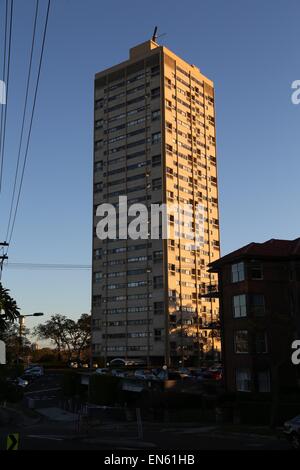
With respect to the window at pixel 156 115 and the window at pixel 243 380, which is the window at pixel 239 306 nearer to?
the window at pixel 243 380

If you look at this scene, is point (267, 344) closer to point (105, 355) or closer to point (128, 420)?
point (128, 420)

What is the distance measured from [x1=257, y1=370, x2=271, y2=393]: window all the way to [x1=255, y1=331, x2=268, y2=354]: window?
2.02 meters

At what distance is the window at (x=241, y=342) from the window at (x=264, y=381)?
2.60m

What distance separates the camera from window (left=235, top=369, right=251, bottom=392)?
171ft

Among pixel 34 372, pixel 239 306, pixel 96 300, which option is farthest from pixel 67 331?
pixel 239 306

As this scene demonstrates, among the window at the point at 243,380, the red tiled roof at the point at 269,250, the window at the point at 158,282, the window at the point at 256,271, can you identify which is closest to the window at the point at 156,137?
the window at the point at 158,282

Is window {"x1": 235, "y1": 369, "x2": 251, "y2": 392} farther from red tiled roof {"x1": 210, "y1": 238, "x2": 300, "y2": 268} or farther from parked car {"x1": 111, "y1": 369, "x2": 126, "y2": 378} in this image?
parked car {"x1": 111, "y1": 369, "x2": 126, "y2": 378}

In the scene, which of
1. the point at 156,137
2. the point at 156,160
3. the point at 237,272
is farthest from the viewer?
the point at 156,137

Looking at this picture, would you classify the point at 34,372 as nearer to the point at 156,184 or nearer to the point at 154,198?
the point at 154,198

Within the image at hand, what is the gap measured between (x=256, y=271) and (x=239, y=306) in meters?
4.00

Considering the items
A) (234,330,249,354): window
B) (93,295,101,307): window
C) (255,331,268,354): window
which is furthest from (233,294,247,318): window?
(93,295,101,307): window

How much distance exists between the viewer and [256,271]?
5416 centimetres
